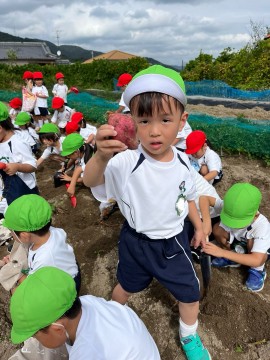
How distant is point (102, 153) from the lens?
4.60ft

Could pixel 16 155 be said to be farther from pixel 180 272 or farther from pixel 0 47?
pixel 0 47

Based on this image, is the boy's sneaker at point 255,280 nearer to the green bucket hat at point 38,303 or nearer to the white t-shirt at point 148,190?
the white t-shirt at point 148,190

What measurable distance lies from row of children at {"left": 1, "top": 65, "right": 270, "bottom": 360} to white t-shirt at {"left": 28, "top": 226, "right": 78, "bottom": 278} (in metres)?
0.44

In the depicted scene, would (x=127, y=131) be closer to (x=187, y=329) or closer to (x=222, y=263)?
(x=187, y=329)

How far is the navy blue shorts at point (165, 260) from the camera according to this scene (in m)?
1.82

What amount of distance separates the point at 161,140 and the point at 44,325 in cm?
96

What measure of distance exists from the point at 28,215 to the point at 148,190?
0.99 meters

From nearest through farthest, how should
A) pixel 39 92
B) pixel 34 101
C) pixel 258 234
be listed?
1. pixel 258 234
2. pixel 34 101
3. pixel 39 92

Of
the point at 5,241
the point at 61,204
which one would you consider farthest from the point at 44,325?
the point at 61,204

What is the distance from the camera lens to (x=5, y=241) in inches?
145

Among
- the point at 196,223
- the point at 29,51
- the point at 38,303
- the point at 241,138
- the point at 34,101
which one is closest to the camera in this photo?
the point at 38,303

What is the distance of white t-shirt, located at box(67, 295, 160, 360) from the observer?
135 centimetres

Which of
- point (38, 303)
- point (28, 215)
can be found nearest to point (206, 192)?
point (28, 215)

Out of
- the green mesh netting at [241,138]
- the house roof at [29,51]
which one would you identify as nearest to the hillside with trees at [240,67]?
the green mesh netting at [241,138]
